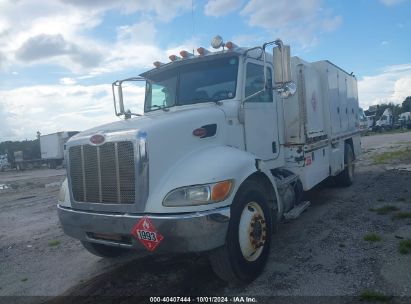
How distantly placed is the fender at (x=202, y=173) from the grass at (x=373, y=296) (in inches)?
65.4

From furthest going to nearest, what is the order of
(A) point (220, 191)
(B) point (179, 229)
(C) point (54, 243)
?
(C) point (54, 243)
(A) point (220, 191)
(B) point (179, 229)

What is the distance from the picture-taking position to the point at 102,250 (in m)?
5.45

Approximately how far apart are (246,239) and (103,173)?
1.82 metres

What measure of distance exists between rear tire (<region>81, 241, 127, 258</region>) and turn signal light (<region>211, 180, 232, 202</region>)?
7.73 ft

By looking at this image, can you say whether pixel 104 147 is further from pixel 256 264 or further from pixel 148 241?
pixel 256 264

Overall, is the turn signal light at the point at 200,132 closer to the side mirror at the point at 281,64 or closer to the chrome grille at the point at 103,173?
the chrome grille at the point at 103,173

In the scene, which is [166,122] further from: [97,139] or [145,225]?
[145,225]

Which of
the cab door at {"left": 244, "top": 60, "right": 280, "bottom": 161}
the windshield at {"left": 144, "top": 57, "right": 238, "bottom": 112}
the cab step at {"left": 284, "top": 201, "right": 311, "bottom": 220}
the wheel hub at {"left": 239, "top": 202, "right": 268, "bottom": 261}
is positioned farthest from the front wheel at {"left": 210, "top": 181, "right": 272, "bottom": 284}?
the windshield at {"left": 144, "top": 57, "right": 238, "bottom": 112}

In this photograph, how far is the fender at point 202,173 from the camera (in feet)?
12.9

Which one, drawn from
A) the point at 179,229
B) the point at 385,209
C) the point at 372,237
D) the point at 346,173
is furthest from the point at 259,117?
the point at 346,173

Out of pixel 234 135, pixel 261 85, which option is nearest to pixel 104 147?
pixel 234 135

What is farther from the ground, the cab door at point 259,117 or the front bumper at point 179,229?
the cab door at point 259,117

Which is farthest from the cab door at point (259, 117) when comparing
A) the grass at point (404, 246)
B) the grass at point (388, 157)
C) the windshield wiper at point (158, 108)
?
the grass at point (388, 157)

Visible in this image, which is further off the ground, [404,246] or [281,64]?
[281,64]
